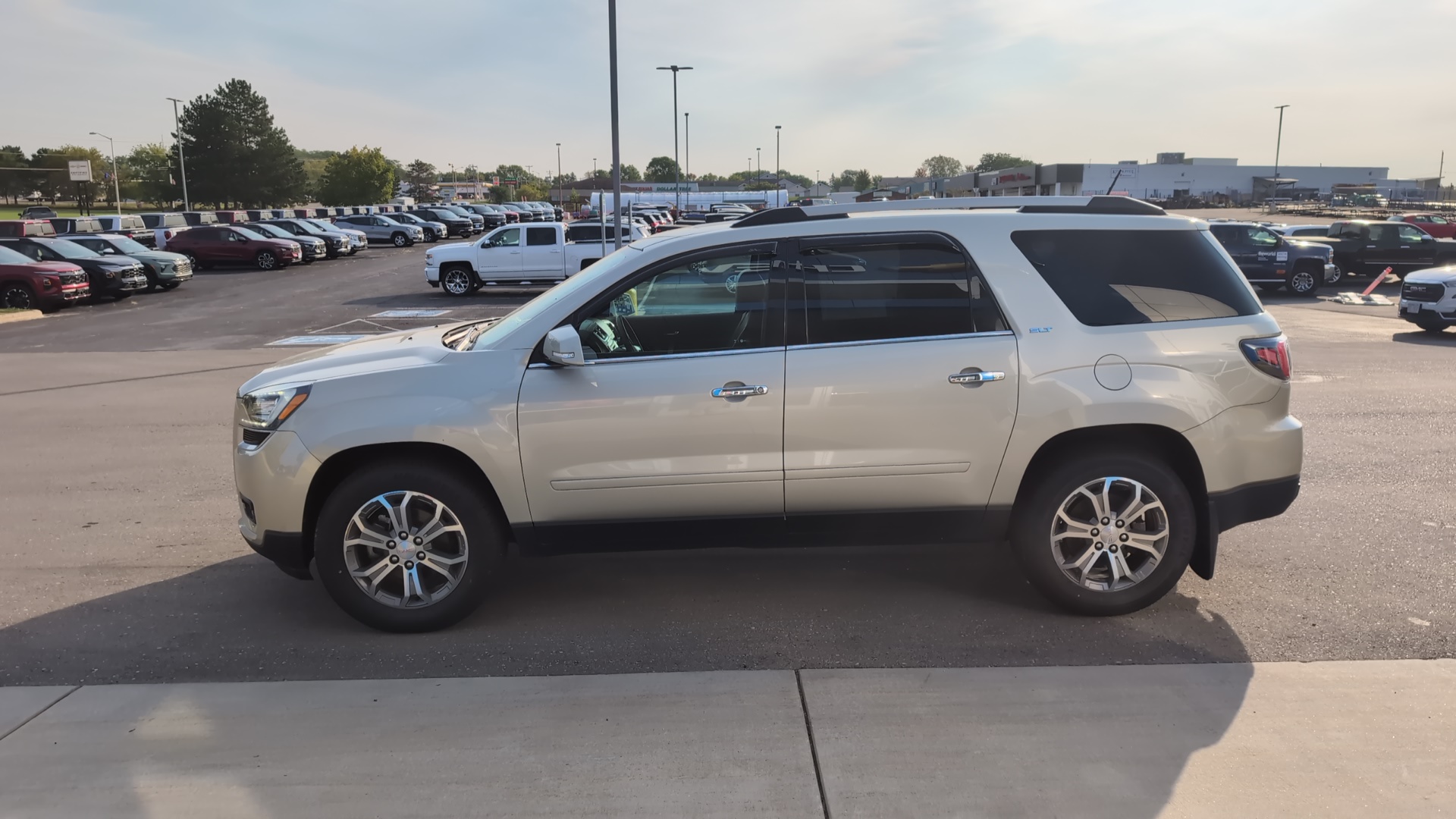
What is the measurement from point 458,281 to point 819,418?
22303mm

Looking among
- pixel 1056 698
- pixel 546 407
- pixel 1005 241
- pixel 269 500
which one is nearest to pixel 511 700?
pixel 546 407

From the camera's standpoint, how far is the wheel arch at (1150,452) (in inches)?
178

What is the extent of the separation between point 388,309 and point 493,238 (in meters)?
3.93

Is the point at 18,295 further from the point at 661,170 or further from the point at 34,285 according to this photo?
the point at 661,170

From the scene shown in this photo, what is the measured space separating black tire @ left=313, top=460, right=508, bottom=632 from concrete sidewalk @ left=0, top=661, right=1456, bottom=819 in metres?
0.49

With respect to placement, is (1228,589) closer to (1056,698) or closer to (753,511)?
(1056,698)

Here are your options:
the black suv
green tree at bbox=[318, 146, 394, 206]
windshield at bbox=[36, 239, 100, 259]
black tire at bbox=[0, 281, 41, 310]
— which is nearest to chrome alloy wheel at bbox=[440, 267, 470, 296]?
the black suv

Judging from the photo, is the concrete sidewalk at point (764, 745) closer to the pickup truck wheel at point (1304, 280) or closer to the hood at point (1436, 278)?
the hood at point (1436, 278)

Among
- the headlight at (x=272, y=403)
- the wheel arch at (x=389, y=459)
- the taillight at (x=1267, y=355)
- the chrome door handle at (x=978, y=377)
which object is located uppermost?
the taillight at (x=1267, y=355)

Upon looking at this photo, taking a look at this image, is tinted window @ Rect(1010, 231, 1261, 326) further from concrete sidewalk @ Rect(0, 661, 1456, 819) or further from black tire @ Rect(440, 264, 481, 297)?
black tire @ Rect(440, 264, 481, 297)

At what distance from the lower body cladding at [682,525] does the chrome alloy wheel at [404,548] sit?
0.27 metres

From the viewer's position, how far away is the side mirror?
165 inches

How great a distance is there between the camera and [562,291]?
15.4 feet

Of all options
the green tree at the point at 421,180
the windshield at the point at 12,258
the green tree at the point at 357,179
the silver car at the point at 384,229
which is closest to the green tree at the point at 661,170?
the green tree at the point at 421,180
